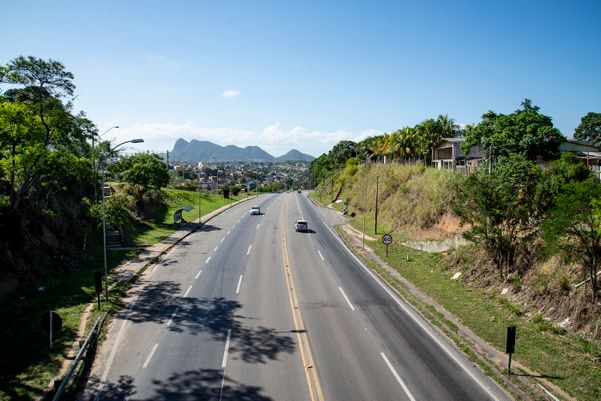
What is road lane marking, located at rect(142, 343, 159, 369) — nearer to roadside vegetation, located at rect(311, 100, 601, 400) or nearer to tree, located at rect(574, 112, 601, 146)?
roadside vegetation, located at rect(311, 100, 601, 400)

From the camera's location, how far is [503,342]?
16703 millimetres

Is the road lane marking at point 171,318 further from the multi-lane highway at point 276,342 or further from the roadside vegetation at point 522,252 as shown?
the roadside vegetation at point 522,252

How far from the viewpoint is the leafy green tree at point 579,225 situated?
1802 cm

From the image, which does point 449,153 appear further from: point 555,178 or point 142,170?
point 142,170

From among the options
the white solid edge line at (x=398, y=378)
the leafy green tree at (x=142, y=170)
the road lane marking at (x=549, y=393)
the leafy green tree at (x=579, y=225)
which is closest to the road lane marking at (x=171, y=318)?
the white solid edge line at (x=398, y=378)

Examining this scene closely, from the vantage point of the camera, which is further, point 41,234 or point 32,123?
point 41,234

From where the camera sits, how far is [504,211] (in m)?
24.2

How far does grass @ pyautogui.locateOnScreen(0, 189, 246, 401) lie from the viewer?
524 inches

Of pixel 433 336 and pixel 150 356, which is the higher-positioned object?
pixel 433 336

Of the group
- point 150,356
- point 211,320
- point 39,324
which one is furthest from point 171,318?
point 39,324

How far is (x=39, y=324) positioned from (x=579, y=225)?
2528 cm

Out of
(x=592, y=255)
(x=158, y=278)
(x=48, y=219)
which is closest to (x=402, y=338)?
(x=592, y=255)

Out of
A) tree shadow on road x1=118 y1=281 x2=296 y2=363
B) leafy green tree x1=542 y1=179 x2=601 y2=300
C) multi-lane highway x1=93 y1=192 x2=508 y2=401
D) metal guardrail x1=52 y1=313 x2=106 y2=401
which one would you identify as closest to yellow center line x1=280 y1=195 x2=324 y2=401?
multi-lane highway x1=93 y1=192 x2=508 y2=401

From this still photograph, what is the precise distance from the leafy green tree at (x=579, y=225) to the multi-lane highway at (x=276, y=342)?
734 centimetres
